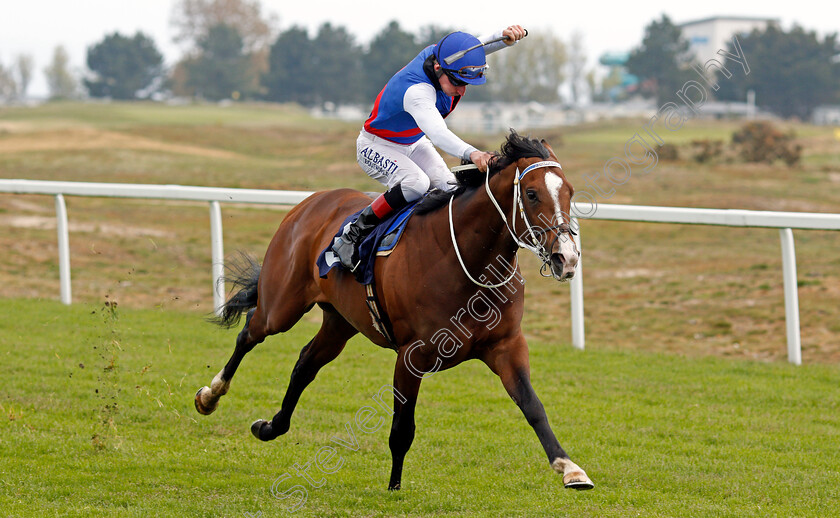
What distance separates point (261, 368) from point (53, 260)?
18.5ft

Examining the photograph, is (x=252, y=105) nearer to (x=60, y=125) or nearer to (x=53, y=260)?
(x=60, y=125)

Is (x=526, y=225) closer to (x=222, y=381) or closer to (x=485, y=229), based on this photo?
(x=485, y=229)

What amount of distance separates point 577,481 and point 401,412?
1.08m

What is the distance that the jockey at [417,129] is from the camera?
13.8 ft

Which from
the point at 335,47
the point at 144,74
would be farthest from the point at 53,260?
the point at 144,74

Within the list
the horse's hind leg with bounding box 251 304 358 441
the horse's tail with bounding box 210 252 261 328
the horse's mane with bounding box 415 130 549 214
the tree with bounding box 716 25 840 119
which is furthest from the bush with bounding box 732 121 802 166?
the horse's mane with bounding box 415 130 549 214

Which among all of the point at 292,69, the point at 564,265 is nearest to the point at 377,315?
the point at 564,265

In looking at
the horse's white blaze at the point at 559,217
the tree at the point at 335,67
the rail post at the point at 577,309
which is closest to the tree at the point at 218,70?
the tree at the point at 335,67

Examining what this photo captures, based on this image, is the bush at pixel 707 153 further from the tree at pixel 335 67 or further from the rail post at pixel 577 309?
Answer: the tree at pixel 335 67

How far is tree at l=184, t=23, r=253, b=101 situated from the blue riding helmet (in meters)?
68.0

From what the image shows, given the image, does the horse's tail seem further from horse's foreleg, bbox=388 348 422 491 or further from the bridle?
the bridle

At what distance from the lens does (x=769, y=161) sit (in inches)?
1120

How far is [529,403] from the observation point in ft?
12.9

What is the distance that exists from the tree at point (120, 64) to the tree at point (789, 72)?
43589 millimetres
